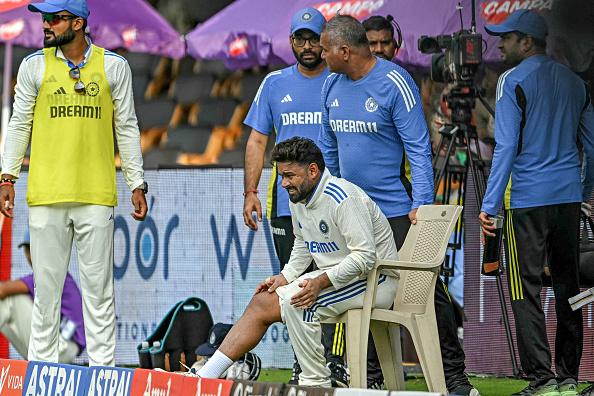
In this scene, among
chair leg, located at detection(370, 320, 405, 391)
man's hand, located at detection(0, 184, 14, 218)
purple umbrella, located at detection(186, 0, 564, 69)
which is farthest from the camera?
purple umbrella, located at detection(186, 0, 564, 69)

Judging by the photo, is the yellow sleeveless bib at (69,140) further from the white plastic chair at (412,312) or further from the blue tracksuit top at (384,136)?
the white plastic chair at (412,312)

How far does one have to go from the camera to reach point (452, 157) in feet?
24.4

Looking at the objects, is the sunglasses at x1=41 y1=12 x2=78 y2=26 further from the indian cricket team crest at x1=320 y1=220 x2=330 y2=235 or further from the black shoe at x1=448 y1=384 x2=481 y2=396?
the black shoe at x1=448 y1=384 x2=481 y2=396

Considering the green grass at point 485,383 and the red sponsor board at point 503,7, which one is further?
the green grass at point 485,383

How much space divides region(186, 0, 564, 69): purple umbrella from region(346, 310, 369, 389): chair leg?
11.2 ft

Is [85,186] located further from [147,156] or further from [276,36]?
[147,156]

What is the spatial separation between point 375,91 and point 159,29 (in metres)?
5.79

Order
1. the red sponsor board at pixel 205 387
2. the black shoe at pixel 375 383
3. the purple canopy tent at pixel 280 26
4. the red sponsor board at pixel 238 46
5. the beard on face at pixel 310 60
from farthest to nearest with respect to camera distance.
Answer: the red sponsor board at pixel 238 46 → the purple canopy tent at pixel 280 26 → the beard on face at pixel 310 60 → the black shoe at pixel 375 383 → the red sponsor board at pixel 205 387

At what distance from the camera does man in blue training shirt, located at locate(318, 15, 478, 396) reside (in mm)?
5703

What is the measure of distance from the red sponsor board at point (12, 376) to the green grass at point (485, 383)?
211 cm

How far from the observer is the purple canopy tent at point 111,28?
10.5 metres

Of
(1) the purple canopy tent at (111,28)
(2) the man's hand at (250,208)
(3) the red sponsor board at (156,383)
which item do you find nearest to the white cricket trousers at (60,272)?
(2) the man's hand at (250,208)

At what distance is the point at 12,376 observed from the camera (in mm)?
5625

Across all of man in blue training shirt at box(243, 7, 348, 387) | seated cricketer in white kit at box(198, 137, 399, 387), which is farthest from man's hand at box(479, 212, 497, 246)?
man in blue training shirt at box(243, 7, 348, 387)
